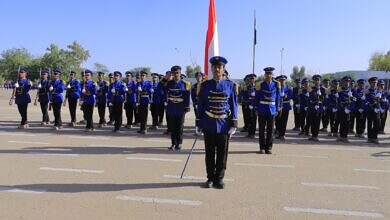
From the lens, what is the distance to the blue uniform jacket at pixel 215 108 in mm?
7766

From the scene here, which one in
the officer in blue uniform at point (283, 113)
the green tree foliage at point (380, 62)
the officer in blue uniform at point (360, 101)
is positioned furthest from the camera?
the green tree foliage at point (380, 62)

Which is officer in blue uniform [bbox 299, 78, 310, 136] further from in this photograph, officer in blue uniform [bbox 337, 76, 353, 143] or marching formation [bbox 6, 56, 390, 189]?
officer in blue uniform [bbox 337, 76, 353, 143]

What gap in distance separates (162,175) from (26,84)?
882 cm

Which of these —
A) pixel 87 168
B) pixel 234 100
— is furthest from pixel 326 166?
pixel 87 168

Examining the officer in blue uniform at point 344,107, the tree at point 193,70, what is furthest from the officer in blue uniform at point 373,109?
the tree at point 193,70

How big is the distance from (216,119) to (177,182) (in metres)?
1.20

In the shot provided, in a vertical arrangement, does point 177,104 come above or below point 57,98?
below

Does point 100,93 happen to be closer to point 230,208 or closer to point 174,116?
point 174,116

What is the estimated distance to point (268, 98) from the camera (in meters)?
11.6

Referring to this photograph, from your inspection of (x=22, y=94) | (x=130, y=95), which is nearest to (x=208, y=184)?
(x=130, y=95)

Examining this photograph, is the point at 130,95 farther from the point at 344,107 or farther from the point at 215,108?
the point at 215,108

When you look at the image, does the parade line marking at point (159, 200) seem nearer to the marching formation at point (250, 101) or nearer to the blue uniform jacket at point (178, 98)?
the marching formation at point (250, 101)

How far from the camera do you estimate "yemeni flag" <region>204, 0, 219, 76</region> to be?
9680 millimetres

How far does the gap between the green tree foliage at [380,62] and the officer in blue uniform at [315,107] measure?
80.8m
